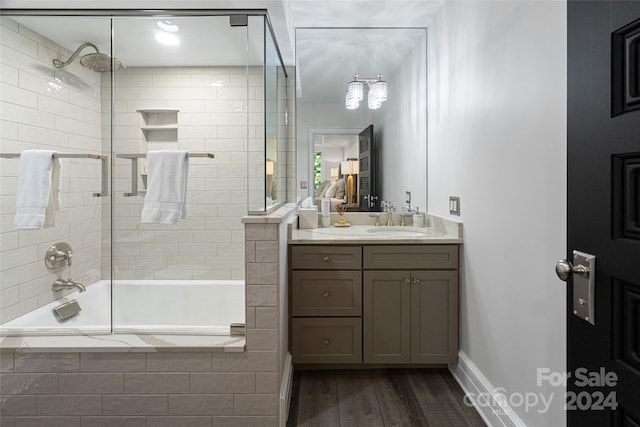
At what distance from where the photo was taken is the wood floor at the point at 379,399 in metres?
2.13

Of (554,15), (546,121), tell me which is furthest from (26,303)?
(554,15)

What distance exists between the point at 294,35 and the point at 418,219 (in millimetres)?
1593

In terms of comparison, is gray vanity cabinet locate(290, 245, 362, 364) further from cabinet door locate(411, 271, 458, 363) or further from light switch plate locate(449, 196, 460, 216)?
light switch plate locate(449, 196, 460, 216)

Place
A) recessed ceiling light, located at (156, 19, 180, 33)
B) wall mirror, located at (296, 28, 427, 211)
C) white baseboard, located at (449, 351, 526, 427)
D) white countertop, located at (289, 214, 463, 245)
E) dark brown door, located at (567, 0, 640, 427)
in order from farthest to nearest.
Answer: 1. wall mirror, located at (296, 28, 427, 211)
2. white countertop, located at (289, 214, 463, 245)
3. recessed ceiling light, located at (156, 19, 180, 33)
4. white baseboard, located at (449, 351, 526, 427)
5. dark brown door, located at (567, 0, 640, 427)

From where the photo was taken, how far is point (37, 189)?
6.77 feet

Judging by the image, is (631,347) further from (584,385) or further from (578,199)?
(578,199)

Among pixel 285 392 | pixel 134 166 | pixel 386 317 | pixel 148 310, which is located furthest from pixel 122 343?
pixel 386 317

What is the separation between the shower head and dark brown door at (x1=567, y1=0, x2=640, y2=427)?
2.17 metres

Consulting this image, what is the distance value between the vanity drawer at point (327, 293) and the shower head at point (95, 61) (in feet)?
5.03

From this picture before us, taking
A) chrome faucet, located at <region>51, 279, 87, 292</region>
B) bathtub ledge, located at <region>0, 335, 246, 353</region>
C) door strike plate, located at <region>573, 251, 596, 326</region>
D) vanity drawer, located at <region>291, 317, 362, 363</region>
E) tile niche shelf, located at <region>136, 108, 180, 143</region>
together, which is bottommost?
vanity drawer, located at <region>291, 317, 362, 363</region>

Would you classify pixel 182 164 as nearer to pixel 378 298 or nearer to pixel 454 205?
pixel 378 298

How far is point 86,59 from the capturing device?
2340 millimetres

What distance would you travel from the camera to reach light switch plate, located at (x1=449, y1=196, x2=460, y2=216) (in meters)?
2.59

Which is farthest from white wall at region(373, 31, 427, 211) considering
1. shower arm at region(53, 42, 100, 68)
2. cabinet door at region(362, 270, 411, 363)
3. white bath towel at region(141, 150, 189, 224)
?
shower arm at region(53, 42, 100, 68)
